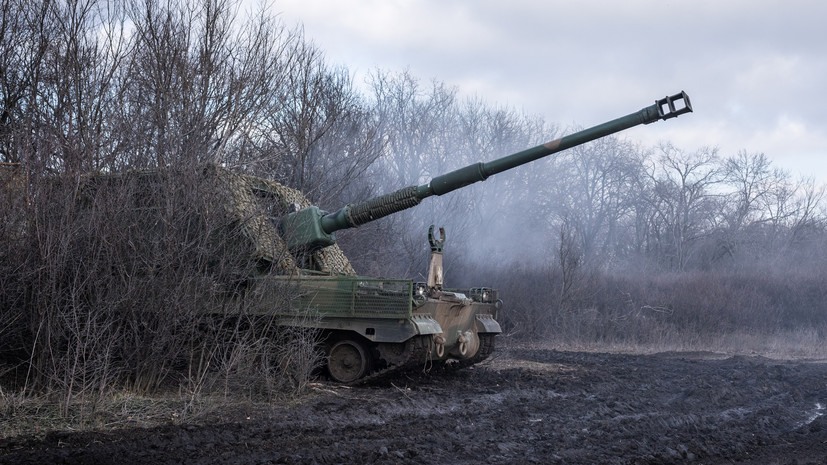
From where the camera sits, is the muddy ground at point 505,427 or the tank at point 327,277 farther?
the tank at point 327,277

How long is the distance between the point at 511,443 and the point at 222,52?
9.59 meters

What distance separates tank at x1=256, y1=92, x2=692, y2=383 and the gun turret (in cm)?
1

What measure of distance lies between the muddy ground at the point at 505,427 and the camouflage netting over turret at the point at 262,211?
5.33 ft

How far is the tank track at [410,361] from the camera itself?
9.38 m

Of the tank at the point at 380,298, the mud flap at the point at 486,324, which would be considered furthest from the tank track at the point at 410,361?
the mud flap at the point at 486,324

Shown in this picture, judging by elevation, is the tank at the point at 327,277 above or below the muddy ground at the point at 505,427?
above

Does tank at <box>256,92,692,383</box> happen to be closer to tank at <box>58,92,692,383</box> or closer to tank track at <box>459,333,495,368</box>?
tank at <box>58,92,692,383</box>

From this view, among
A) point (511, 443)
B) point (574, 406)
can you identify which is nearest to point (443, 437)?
point (511, 443)

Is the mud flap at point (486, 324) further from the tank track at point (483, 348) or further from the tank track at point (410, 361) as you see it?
the tank track at point (410, 361)

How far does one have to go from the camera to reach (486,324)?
36.6ft

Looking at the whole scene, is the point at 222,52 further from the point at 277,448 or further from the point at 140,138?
the point at 277,448

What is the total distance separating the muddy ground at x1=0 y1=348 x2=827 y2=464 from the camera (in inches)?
223

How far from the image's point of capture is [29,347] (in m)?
7.42

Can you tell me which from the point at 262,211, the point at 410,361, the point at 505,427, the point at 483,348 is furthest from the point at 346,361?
the point at 505,427
